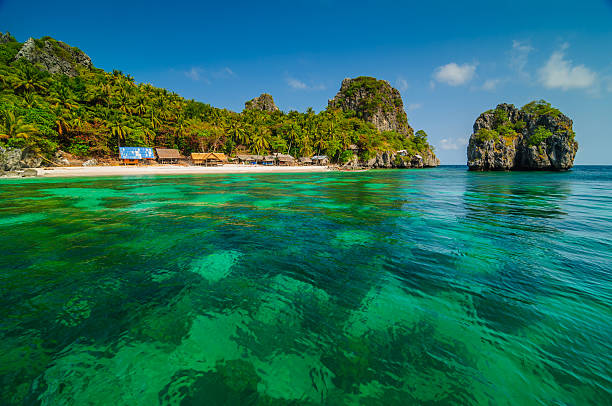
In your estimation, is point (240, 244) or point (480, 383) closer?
point (480, 383)

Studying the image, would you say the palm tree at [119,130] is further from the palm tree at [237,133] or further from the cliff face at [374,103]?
→ the cliff face at [374,103]

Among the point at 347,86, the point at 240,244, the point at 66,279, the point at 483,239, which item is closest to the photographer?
the point at 66,279

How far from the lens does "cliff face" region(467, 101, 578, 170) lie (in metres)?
61.5

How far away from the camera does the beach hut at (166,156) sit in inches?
2272

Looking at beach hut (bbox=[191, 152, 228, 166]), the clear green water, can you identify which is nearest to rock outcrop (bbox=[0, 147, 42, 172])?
beach hut (bbox=[191, 152, 228, 166])

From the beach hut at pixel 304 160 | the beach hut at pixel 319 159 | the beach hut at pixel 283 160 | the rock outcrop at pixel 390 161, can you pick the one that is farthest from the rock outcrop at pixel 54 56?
the rock outcrop at pixel 390 161

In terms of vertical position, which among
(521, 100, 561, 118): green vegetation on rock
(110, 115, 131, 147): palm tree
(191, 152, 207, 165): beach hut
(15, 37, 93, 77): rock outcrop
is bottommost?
(191, 152, 207, 165): beach hut

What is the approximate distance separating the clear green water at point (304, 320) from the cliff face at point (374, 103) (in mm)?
144662

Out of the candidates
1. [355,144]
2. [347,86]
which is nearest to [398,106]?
[347,86]

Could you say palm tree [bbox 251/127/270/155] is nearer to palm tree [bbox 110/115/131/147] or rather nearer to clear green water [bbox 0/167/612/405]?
palm tree [bbox 110/115/131/147]

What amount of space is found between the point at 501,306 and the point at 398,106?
18377cm

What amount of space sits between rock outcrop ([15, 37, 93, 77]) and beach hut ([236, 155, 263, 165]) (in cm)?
7036

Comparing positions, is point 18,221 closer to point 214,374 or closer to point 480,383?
point 214,374

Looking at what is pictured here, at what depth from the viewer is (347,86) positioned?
6304 inches
